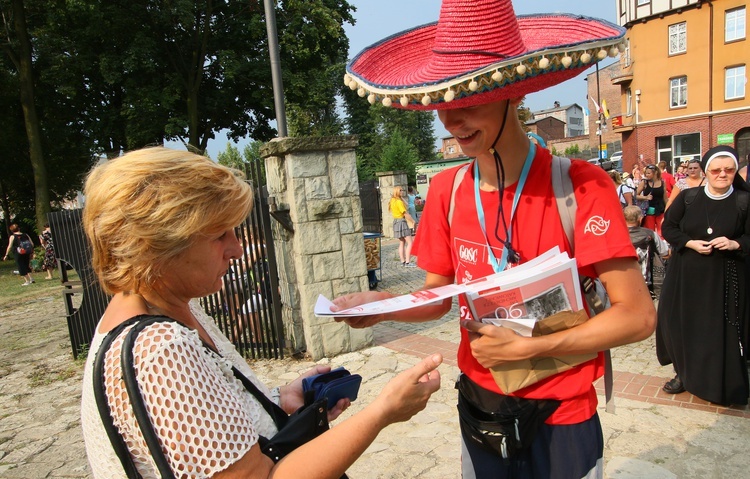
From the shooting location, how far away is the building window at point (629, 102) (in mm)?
32969

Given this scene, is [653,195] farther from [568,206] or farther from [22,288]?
[22,288]

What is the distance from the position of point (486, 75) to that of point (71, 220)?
251 inches

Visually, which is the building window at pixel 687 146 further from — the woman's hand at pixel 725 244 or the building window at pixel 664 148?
the woman's hand at pixel 725 244

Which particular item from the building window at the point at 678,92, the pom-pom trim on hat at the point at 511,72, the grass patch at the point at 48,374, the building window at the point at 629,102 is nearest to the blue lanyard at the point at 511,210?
the pom-pom trim on hat at the point at 511,72

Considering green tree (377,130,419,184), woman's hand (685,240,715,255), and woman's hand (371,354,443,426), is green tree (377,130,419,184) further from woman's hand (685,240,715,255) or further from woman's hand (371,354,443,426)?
woman's hand (371,354,443,426)

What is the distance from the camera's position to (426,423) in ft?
12.7

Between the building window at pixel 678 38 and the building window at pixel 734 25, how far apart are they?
2177 mm

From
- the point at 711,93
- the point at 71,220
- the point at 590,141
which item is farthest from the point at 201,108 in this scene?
the point at 590,141

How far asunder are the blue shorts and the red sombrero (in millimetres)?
1101

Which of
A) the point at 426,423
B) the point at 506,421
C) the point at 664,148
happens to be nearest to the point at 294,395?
the point at 506,421

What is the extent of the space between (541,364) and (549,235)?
41cm

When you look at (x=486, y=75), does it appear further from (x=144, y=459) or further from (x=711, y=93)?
(x=711, y=93)

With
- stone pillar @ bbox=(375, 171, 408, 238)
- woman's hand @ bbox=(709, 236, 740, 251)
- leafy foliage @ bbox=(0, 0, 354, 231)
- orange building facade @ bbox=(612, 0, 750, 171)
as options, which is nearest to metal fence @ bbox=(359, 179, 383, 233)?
stone pillar @ bbox=(375, 171, 408, 238)

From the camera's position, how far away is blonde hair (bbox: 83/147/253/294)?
113 centimetres
